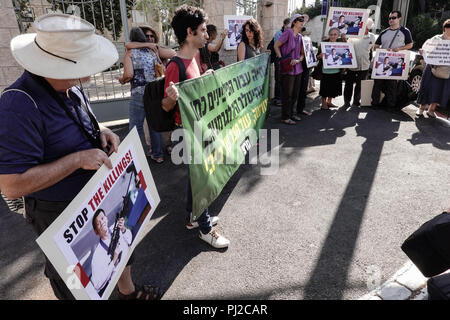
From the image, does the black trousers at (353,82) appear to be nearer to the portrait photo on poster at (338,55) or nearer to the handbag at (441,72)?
the portrait photo on poster at (338,55)

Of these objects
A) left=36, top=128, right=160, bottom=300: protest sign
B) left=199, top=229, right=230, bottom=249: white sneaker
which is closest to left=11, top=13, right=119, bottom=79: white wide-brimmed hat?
left=36, top=128, right=160, bottom=300: protest sign

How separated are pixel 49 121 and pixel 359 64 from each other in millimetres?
7462

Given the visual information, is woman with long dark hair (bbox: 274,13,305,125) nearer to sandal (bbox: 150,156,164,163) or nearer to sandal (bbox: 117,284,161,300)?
sandal (bbox: 150,156,164,163)

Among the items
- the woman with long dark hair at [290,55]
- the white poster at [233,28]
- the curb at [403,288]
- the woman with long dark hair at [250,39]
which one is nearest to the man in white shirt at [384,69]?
the woman with long dark hair at [290,55]

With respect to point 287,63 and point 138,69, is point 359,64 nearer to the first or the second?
point 287,63

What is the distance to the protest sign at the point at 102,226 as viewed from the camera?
1.40m

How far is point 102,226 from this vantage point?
5.46ft

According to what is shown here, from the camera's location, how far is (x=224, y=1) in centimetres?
689

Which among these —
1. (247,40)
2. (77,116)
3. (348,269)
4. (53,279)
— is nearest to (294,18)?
(247,40)

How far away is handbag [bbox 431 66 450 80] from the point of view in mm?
6129

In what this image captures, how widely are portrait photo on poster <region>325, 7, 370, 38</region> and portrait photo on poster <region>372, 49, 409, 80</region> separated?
0.76 m

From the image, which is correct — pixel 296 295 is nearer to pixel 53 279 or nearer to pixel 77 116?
pixel 53 279

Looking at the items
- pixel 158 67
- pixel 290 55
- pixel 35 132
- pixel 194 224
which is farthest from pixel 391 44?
pixel 35 132
